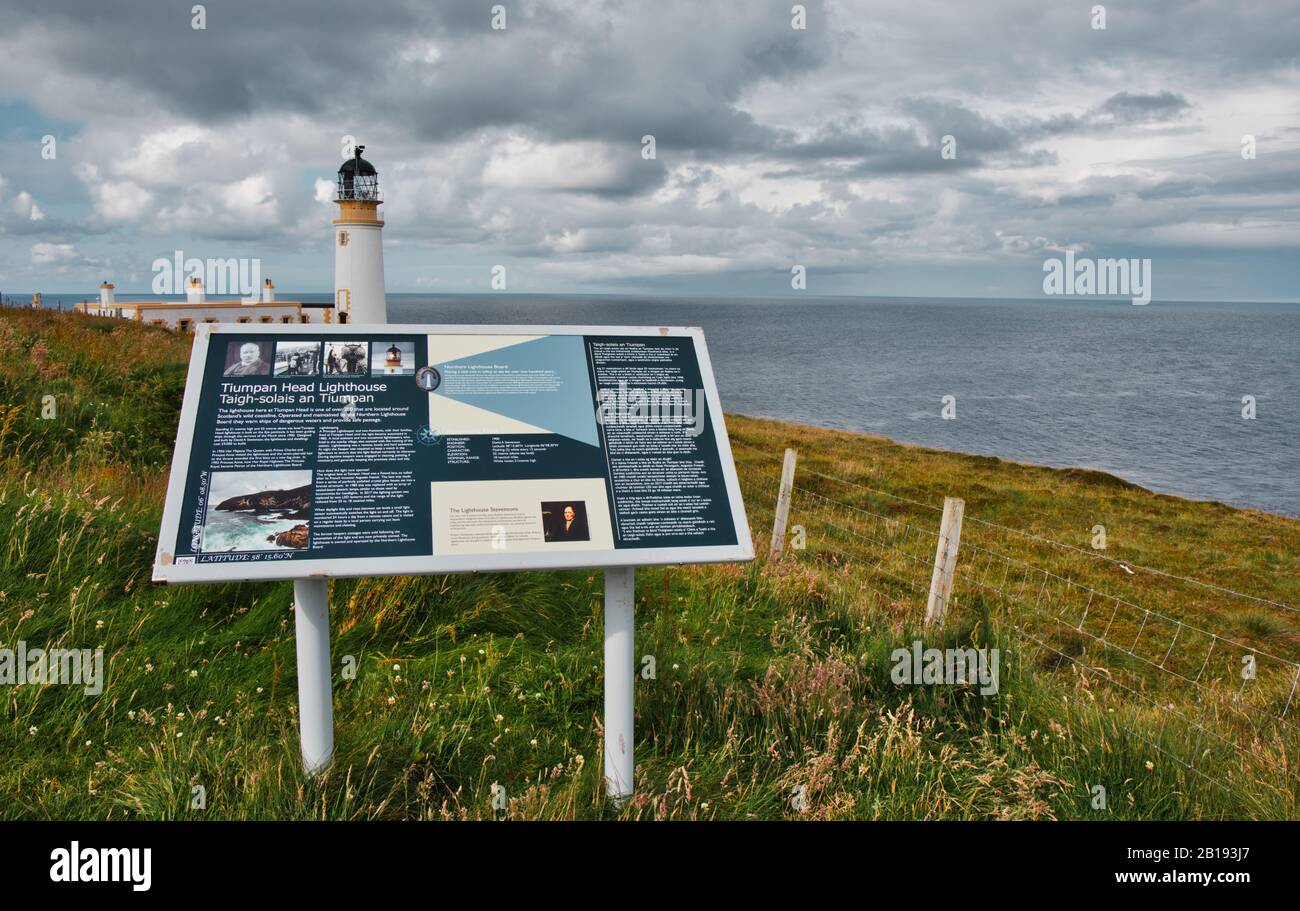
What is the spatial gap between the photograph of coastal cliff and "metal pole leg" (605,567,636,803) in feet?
4.77

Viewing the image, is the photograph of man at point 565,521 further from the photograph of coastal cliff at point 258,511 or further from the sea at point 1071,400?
the sea at point 1071,400

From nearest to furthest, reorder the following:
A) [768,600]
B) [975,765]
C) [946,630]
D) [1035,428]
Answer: [975,765] < [946,630] < [768,600] < [1035,428]

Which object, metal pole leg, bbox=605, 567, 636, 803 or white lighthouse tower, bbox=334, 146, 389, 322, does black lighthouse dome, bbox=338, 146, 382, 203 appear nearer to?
white lighthouse tower, bbox=334, 146, 389, 322

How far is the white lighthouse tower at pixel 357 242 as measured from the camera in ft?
132

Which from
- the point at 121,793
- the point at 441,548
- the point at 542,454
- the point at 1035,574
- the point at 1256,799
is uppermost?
the point at 542,454

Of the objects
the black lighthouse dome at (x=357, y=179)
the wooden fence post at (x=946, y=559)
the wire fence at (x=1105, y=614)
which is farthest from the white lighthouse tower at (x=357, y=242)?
the wooden fence post at (x=946, y=559)

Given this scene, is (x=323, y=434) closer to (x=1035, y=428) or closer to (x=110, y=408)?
(x=110, y=408)

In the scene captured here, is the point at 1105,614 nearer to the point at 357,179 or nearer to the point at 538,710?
the point at 538,710

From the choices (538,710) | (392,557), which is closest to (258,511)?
(392,557)

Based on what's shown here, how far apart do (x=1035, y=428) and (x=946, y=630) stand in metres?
59.6

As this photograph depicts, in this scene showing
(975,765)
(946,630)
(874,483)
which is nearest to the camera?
(975,765)

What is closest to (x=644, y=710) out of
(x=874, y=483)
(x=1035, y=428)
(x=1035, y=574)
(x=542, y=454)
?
(x=542, y=454)

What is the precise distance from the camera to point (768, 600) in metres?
7.48
